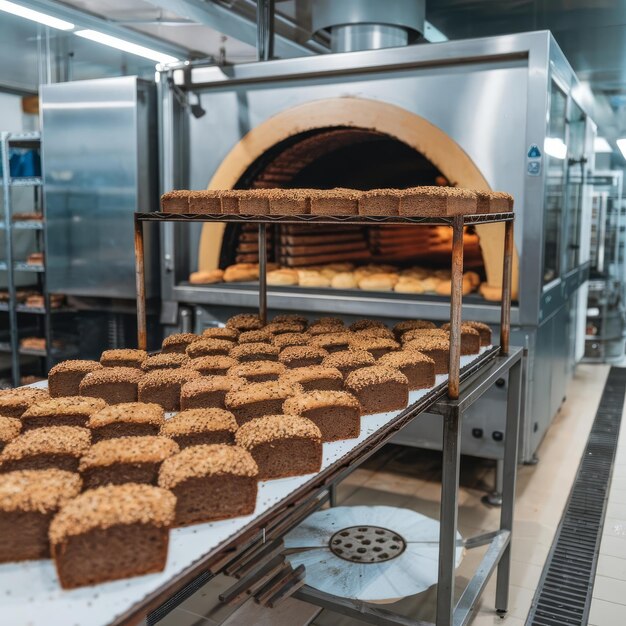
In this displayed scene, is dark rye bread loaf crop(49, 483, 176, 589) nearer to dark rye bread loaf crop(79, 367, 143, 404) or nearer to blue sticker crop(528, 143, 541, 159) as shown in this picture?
dark rye bread loaf crop(79, 367, 143, 404)

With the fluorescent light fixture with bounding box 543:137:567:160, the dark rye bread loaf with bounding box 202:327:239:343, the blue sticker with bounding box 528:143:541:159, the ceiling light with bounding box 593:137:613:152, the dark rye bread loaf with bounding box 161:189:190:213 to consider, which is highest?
the ceiling light with bounding box 593:137:613:152

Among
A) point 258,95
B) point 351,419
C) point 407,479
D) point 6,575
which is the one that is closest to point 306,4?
point 258,95

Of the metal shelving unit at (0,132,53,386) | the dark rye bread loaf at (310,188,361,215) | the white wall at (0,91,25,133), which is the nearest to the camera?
the dark rye bread loaf at (310,188,361,215)

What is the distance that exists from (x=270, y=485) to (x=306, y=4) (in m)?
4.37

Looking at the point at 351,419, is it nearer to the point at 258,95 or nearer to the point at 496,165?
the point at 496,165

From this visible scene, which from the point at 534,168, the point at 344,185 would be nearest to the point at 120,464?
the point at 534,168

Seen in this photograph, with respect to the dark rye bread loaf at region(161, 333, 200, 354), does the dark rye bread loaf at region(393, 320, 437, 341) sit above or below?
above

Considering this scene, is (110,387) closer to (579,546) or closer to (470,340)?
(470,340)

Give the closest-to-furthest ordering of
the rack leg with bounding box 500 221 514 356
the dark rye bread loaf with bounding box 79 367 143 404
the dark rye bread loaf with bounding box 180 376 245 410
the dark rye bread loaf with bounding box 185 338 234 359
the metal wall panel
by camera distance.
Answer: the dark rye bread loaf with bounding box 180 376 245 410 → the dark rye bread loaf with bounding box 79 367 143 404 → the dark rye bread loaf with bounding box 185 338 234 359 → the rack leg with bounding box 500 221 514 356 → the metal wall panel

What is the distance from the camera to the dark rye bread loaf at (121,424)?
4.83 feet

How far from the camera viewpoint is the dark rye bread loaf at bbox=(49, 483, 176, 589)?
102 cm

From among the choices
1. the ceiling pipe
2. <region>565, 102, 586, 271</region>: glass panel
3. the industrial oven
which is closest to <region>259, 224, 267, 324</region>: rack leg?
the industrial oven

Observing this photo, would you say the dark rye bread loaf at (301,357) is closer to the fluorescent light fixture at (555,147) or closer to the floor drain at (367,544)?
the floor drain at (367,544)

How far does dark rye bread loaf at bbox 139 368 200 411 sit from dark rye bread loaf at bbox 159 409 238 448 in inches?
9.5
